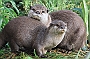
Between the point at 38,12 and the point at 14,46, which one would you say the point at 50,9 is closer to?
the point at 38,12

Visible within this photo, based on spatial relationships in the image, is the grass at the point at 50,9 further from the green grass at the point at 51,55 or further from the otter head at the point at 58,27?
the otter head at the point at 58,27

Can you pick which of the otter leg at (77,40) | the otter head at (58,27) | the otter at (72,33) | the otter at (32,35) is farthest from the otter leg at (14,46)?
the otter leg at (77,40)

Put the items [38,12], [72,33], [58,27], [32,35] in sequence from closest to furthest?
[58,27] → [32,35] → [38,12] → [72,33]

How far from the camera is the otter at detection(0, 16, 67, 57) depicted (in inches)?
147

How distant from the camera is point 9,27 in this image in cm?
390

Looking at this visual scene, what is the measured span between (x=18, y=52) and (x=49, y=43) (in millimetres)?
464

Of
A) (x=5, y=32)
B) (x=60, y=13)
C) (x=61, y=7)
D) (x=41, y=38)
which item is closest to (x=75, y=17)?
(x=60, y=13)

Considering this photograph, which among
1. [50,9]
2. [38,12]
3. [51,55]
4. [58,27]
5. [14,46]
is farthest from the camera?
[50,9]

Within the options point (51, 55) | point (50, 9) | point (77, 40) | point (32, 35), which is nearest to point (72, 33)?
point (77, 40)

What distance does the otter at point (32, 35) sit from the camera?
3723 mm

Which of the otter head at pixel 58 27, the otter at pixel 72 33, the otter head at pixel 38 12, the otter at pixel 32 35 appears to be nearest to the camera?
the otter head at pixel 58 27

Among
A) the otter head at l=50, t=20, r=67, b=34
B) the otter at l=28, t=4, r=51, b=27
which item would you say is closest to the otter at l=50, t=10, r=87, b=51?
the otter at l=28, t=4, r=51, b=27

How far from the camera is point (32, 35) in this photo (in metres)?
3.91

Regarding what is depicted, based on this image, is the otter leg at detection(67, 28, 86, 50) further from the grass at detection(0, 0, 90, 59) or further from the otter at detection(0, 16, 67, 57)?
the otter at detection(0, 16, 67, 57)
